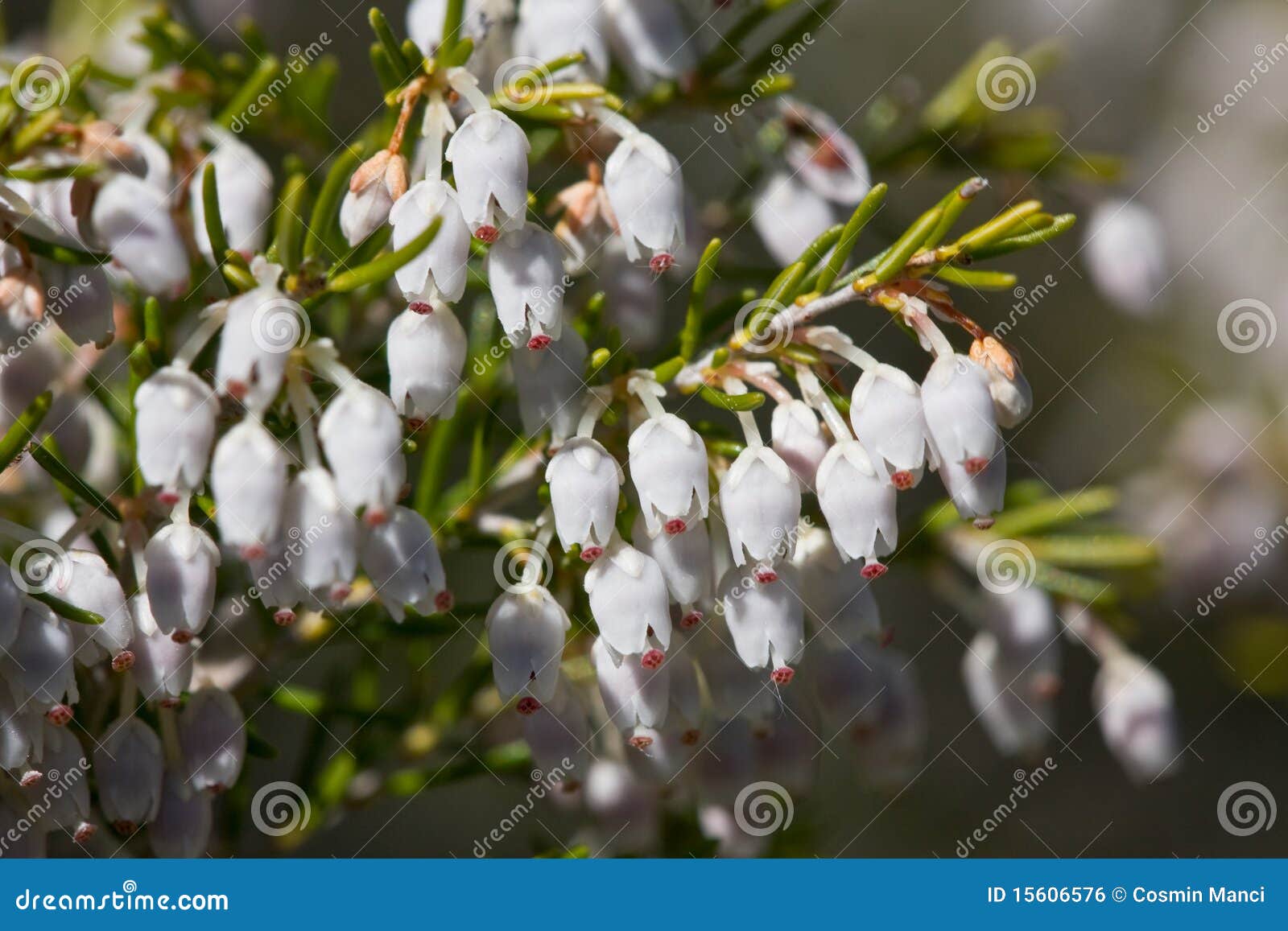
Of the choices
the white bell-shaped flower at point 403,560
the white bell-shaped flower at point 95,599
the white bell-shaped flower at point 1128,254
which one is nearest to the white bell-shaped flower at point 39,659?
the white bell-shaped flower at point 95,599

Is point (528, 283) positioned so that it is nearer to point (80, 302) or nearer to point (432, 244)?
point (432, 244)

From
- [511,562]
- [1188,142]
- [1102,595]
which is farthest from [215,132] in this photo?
[1188,142]

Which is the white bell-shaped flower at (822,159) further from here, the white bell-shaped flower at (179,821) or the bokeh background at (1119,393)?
the white bell-shaped flower at (179,821)

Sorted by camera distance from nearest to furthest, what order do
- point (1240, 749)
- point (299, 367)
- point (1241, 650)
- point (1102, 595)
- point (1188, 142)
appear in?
point (299, 367) → point (1102, 595) → point (1241, 650) → point (1240, 749) → point (1188, 142)

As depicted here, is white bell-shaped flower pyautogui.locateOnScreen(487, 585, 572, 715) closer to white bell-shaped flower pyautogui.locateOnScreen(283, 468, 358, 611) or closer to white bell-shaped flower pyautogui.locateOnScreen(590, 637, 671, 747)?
white bell-shaped flower pyautogui.locateOnScreen(590, 637, 671, 747)

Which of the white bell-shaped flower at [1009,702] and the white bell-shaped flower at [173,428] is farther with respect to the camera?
the white bell-shaped flower at [1009,702]

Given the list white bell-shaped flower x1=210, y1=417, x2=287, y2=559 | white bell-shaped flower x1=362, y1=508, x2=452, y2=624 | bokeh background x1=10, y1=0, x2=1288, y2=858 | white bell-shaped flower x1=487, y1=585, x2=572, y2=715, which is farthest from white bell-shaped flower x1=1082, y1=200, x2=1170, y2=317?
white bell-shaped flower x1=210, y1=417, x2=287, y2=559

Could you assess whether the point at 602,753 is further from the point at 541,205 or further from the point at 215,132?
the point at 215,132
